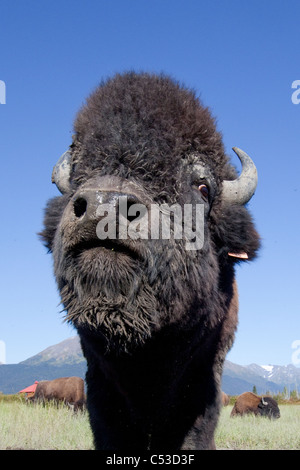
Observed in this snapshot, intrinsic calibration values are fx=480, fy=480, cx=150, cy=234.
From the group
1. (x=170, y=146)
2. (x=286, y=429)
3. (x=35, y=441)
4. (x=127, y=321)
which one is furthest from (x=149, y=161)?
(x=286, y=429)

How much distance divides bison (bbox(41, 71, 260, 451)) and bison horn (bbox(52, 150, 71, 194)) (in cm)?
1

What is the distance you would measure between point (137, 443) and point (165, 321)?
65.4 inches

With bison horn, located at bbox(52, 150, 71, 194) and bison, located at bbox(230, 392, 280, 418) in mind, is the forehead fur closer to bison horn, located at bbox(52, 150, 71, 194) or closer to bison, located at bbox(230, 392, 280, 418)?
bison horn, located at bbox(52, 150, 71, 194)

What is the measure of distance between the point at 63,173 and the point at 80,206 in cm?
167

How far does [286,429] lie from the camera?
30.9ft

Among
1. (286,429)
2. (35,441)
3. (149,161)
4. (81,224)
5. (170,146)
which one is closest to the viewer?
(81,224)

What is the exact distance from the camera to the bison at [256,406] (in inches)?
696

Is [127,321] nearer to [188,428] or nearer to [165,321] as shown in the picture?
[165,321]

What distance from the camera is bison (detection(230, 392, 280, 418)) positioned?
1767 cm

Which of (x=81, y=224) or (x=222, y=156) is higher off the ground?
(x=222, y=156)
